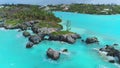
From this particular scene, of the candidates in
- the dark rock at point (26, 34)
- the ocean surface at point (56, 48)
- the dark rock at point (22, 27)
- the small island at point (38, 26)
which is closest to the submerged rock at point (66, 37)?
the small island at point (38, 26)

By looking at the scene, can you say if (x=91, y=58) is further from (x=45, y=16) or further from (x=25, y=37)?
(x=45, y=16)

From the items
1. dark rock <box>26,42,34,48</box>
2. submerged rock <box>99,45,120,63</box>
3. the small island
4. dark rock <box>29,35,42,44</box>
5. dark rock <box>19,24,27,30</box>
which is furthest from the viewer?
dark rock <box>19,24,27,30</box>

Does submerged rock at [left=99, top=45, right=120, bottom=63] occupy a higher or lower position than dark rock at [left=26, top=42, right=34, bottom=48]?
lower

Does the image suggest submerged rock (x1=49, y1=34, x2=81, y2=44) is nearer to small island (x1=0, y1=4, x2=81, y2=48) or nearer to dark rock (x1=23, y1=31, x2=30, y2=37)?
small island (x1=0, y1=4, x2=81, y2=48)

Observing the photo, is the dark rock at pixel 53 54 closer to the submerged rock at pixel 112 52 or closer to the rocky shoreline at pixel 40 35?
the rocky shoreline at pixel 40 35

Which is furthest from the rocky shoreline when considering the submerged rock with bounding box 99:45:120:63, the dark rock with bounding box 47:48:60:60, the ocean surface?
the submerged rock with bounding box 99:45:120:63

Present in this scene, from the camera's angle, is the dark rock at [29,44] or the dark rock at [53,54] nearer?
the dark rock at [53,54]

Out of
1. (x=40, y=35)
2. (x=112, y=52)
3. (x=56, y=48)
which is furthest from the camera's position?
(x=40, y=35)

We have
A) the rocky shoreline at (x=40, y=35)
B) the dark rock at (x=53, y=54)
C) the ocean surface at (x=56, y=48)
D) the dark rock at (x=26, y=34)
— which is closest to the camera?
the ocean surface at (x=56, y=48)

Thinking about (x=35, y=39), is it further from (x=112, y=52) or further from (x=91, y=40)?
(x=112, y=52)

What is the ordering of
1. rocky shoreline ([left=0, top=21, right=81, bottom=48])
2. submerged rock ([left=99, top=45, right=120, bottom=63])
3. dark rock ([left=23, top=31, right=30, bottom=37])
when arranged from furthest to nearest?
1. dark rock ([left=23, top=31, right=30, bottom=37])
2. rocky shoreline ([left=0, top=21, right=81, bottom=48])
3. submerged rock ([left=99, top=45, right=120, bottom=63])

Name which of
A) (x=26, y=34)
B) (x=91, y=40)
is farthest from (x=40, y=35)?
(x=91, y=40)
